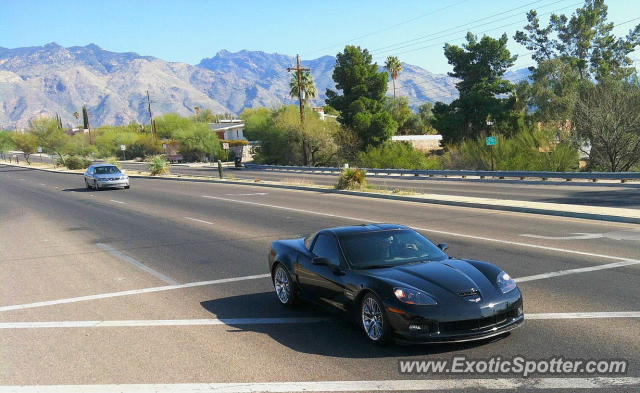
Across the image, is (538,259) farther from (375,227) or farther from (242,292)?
(242,292)

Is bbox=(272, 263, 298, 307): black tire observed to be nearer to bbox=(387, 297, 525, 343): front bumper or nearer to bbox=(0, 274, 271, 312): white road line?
bbox=(0, 274, 271, 312): white road line

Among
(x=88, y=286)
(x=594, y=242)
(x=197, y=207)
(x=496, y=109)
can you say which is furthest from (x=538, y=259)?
(x=496, y=109)

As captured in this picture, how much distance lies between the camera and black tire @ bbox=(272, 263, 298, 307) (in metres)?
8.31

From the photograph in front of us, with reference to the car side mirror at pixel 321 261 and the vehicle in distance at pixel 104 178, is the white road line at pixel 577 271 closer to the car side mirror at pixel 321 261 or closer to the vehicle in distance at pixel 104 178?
the car side mirror at pixel 321 261

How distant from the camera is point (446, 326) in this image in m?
6.08

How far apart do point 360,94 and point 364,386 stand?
57.9 meters

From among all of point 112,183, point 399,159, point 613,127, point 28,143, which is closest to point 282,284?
point 112,183

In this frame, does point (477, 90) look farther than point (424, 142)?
No

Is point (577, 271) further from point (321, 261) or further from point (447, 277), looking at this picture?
point (321, 261)

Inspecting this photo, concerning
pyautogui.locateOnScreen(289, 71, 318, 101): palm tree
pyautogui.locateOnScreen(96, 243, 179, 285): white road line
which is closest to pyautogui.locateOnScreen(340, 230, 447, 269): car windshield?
pyautogui.locateOnScreen(96, 243, 179, 285): white road line

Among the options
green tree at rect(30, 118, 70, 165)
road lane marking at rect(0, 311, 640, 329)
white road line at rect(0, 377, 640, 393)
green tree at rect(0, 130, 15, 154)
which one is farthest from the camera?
green tree at rect(0, 130, 15, 154)

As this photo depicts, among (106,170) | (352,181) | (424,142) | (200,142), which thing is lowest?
(352,181)

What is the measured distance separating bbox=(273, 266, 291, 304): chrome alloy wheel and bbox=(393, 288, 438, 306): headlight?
94.0 inches

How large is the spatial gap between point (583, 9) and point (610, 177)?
40.0 m
